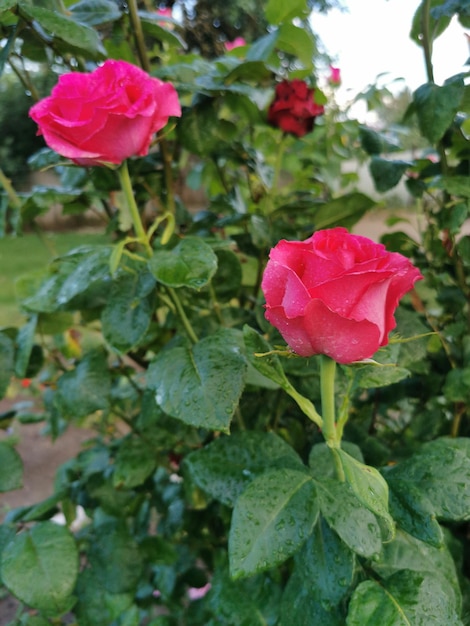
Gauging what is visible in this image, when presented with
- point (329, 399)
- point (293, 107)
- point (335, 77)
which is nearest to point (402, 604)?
point (329, 399)

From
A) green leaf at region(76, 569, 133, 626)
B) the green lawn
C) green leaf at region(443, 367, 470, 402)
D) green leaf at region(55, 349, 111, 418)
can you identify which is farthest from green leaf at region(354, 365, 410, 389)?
the green lawn

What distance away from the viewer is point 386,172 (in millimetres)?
702

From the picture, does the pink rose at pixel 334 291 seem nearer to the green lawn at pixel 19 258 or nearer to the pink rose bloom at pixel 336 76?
the pink rose bloom at pixel 336 76

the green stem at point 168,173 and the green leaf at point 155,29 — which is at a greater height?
the green leaf at point 155,29

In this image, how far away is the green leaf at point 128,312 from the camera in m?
0.56

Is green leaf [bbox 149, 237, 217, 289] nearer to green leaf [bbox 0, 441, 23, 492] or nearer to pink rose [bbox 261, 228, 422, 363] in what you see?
pink rose [bbox 261, 228, 422, 363]

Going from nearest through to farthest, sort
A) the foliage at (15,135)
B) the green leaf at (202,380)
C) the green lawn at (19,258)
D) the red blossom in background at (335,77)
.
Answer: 1. the green leaf at (202,380)
2. the red blossom in background at (335,77)
3. the green lawn at (19,258)
4. the foliage at (15,135)

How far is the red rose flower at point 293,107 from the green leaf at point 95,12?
24 centimetres

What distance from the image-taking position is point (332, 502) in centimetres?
43

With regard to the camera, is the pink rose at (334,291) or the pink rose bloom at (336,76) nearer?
the pink rose at (334,291)

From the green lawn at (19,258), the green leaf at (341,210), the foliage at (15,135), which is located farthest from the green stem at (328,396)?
the foliage at (15,135)

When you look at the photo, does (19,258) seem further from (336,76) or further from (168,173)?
(168,173)

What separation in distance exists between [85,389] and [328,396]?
0.35m

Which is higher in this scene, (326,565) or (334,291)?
(334,291)
